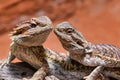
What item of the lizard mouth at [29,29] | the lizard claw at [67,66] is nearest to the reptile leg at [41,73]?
the lizard claw at [67,66]

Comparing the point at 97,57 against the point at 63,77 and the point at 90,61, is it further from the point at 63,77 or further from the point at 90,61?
the point at 63,77

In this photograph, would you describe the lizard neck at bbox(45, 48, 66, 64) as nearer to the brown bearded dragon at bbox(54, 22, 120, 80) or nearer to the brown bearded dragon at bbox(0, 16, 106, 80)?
the brown bearded dragon at bbox(0, 16, 106, 80)

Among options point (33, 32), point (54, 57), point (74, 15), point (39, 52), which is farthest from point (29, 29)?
point (74, 15)

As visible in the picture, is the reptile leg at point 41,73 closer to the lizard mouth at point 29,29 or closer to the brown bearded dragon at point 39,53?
the brown bearded dragon at point 39,53

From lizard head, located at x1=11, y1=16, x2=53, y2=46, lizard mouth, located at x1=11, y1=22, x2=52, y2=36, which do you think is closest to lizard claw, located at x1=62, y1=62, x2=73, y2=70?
lizard head, located at x1=11, y1=16, x2=53, y2=46

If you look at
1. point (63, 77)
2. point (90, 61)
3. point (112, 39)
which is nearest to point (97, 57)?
point (90, 61)
